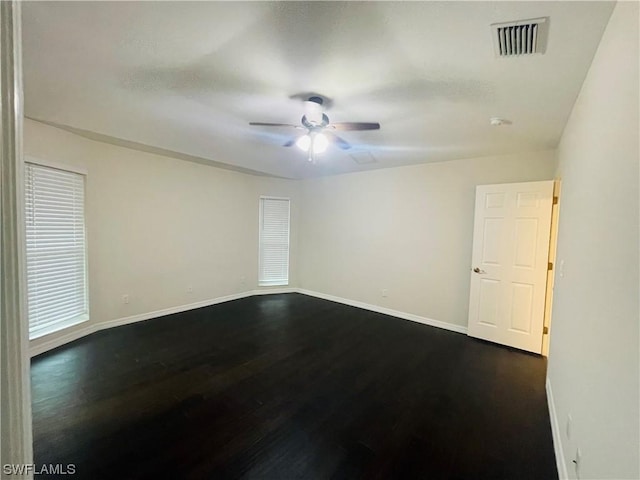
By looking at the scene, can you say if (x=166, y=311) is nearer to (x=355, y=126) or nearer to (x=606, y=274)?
(x=355, y=126)

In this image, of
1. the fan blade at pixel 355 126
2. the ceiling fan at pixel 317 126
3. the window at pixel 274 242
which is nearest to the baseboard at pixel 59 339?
the window at pixel 274 242

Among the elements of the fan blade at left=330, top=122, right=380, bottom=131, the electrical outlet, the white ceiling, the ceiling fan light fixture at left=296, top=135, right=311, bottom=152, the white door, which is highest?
the white ceiling

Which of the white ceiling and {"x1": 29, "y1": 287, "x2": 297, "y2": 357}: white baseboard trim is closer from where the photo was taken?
the white ceiling

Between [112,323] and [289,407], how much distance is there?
2.96 meters

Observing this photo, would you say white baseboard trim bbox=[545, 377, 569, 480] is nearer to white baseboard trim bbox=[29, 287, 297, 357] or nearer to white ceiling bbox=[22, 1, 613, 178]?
white ceiling bbox=[22, 1, 613, 178]

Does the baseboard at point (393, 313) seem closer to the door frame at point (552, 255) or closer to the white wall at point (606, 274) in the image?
the door frame at point (552, 255)

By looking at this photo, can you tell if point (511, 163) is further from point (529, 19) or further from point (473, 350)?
point (529, 19)

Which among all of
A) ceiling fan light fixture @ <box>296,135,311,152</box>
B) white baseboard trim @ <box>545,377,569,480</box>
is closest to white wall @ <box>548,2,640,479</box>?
white baseboard trim @ <box>545,377,569,480</box>

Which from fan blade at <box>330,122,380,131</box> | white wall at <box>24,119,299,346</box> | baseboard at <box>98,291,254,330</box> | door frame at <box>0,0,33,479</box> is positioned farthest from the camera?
baseboard at <box>98,291,254,330</box>

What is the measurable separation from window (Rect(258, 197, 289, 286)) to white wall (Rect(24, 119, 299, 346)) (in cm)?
18

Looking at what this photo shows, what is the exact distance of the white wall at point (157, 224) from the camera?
A: 3.62 m

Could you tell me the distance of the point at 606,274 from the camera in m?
1.20

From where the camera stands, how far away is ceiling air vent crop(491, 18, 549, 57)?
56.0 inches

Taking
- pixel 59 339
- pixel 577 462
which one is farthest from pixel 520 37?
pixel 59 339
